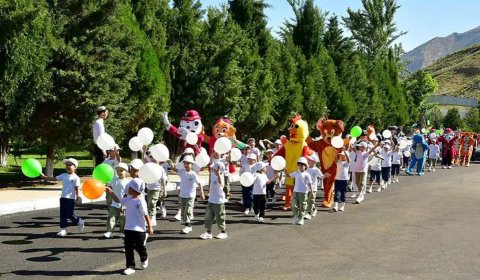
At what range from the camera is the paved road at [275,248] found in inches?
322

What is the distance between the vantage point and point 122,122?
60.1ft

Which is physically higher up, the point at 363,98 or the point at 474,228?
the point at 363,98

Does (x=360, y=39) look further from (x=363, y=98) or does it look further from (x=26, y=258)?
(x=26, y=258)

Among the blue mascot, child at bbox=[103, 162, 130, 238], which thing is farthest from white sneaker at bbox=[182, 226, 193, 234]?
the blue mascot

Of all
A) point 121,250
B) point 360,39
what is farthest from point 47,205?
point 360,39

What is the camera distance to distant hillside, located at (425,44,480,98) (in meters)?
149

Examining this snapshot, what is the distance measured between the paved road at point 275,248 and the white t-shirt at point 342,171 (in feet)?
3.49

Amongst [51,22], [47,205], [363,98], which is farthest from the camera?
[363,98]

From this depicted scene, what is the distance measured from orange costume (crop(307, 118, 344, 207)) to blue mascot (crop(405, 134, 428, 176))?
12103mm

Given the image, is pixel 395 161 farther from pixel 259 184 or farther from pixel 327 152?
pixel 259 184


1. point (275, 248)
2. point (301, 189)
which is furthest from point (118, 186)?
point (301, 189)

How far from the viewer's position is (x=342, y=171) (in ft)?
48.4

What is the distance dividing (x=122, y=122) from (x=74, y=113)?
1.83 metres

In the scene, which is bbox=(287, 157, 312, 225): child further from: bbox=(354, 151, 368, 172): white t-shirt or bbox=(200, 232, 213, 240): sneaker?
bbox=(354, 151, 368, 172): white t-shirt
